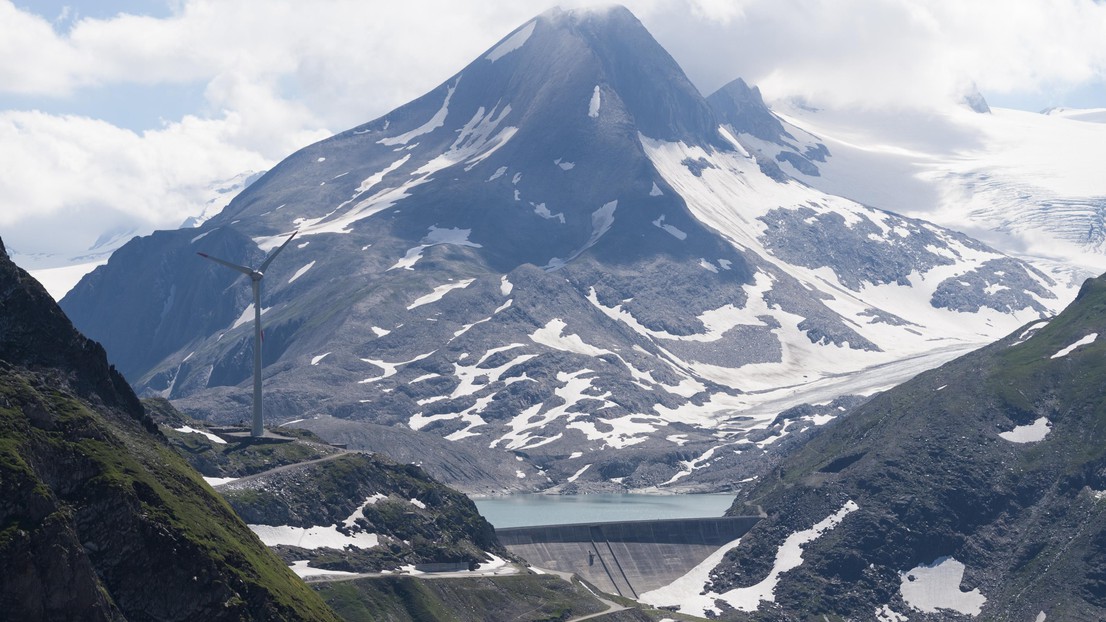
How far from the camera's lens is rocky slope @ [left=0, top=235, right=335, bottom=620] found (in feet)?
359

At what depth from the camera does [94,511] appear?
118 meters

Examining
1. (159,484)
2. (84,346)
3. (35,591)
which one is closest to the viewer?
(35,591)

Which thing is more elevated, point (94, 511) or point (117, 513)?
point (94, 511)

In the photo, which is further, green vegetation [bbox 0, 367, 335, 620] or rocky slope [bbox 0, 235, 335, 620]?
green vegetation [bbox 0, 367, 335, 620]

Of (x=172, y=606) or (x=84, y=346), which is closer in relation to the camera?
(x=172, y=606)

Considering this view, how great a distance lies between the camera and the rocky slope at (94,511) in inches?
4313

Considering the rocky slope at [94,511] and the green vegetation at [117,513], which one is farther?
the green vegetation at [117,513]

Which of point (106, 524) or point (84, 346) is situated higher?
point (84, 346)

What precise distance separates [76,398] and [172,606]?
23.0 m

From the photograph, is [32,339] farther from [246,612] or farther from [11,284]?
[246,612]

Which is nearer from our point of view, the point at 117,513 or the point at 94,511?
the point at 94,511

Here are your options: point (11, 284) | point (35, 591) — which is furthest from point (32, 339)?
point (35, 591)

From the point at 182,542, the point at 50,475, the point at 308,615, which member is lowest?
the point at 308,615

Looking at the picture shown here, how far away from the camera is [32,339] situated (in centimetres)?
13550
